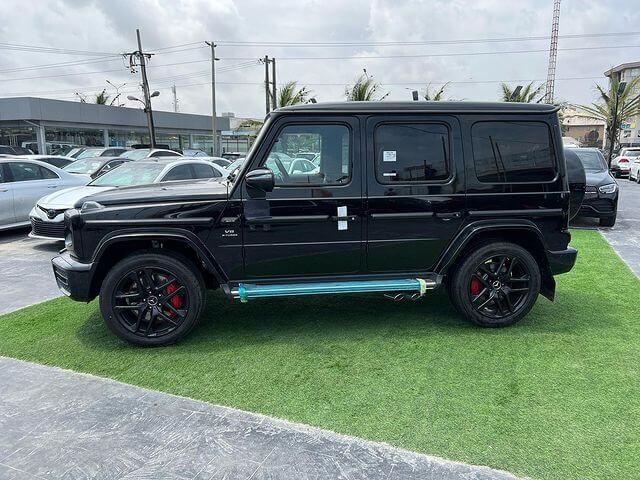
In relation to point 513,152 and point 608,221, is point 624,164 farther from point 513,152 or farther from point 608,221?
point 513,152

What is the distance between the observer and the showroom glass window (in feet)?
13.4

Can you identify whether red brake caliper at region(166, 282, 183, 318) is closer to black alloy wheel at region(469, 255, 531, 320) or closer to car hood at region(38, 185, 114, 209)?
black alloy wheel at region(469, 255, 531, 320)

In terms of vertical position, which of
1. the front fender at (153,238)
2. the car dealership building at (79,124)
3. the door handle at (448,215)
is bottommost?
the front fender at (153,238)

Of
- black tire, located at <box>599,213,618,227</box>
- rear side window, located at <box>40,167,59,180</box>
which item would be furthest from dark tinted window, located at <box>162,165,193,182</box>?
black tire, located at <box>599,213,618,227</box>

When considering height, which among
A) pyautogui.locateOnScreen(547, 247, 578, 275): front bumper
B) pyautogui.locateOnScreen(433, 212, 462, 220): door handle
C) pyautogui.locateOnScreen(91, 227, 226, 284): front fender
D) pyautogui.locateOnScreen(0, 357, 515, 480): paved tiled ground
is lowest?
pyautogui.locateOnScreen(0, 357, 515, 480): paved tiled ground

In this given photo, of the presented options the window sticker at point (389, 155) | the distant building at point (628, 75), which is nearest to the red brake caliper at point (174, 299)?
the window sticker at point (389, 155)

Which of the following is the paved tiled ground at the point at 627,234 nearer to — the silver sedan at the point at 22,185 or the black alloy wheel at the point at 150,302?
the black alloy wheel at the point at 150,302

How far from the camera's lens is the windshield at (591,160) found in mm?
11227

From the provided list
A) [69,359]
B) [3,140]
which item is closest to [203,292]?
[69,359]

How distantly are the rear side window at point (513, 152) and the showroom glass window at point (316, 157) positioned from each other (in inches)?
47.3

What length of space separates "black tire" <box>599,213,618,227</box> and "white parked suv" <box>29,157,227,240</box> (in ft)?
26.5

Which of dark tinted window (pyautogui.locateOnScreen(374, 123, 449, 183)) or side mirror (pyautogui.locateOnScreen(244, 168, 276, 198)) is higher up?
dark tinted window (pyautogui.locateOnScreen(374, 123, 449, 183))

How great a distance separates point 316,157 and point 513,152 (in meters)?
1.80

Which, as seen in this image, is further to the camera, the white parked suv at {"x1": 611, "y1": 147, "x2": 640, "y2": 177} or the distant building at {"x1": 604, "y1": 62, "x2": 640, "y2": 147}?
the distant building at {"x1": 604, "y1": 62, "x2": 640, "y2": 147}
